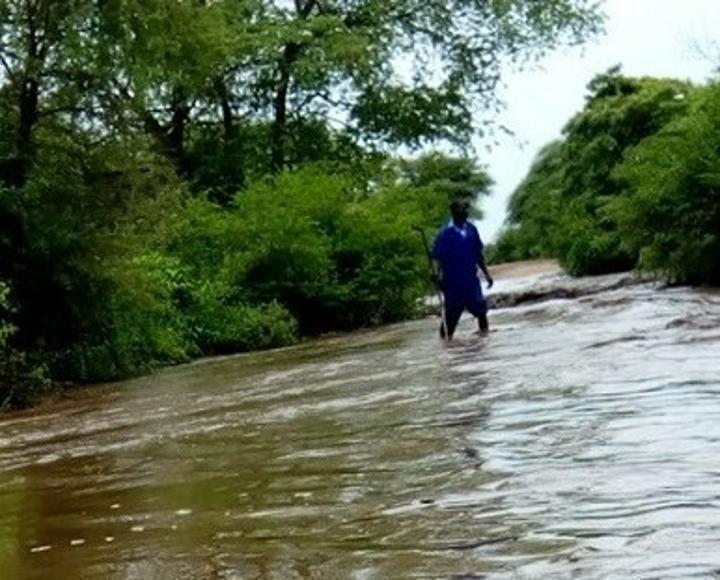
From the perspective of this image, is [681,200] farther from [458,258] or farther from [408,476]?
[408,476]

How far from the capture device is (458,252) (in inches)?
664

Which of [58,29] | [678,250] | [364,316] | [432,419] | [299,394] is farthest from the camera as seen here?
[364,316]

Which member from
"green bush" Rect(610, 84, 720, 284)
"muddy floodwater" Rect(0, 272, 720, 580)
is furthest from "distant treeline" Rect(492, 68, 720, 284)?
"muddy floodwater" Rect(0, 272, 720, 580)

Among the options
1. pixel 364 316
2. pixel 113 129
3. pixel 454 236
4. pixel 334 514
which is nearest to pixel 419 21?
pixel 364 316

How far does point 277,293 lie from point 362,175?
830cm

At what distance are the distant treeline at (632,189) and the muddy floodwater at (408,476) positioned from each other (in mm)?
10905

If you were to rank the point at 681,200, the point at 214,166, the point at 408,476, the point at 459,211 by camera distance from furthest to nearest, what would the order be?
the point at 214,166 → the point at 681,200 → the point at 459,211 → the point at 408,476

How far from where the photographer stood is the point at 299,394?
12.8 metres

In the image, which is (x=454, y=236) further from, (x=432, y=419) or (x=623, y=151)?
(x=623, y=151)

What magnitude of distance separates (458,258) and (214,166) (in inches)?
800

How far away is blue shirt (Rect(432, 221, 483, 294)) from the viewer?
A: 55.2ft

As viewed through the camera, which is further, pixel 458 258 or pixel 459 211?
pixel 458 258

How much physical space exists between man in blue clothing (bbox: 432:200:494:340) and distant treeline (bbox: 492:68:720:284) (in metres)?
7.93

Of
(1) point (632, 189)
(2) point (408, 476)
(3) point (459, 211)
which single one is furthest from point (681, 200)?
(2) point (408, 476)
